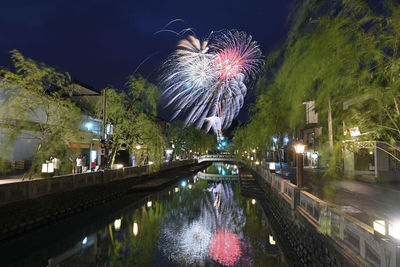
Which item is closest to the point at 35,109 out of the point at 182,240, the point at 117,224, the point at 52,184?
the point at 52,184

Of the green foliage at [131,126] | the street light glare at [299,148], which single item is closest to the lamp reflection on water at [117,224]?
the green foliage at [131,126]

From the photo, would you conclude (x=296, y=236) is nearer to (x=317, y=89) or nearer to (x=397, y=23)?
(x=317, y=89)

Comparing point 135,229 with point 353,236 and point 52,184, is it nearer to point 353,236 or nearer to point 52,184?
point 52,184

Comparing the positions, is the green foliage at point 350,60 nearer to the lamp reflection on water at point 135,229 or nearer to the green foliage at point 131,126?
the lamp reflection on water at point 135,229

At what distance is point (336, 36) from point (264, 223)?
1376cm

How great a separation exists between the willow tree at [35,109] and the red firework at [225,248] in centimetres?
1062

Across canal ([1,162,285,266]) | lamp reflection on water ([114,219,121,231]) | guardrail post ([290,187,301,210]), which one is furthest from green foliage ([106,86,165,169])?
guardrail post ([290,187,301,210])

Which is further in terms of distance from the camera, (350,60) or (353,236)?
(353,236)

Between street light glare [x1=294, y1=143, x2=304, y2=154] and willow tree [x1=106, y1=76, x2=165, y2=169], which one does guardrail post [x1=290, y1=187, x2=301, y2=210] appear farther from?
willow tree [x1=106, y1=76, x2=165, y2=169]

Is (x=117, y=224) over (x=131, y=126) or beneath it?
beneath

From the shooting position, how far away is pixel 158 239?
12.9 meters

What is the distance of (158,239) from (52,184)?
6.94 m

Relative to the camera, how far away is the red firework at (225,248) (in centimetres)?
1029

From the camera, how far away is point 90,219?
16.5 meters
